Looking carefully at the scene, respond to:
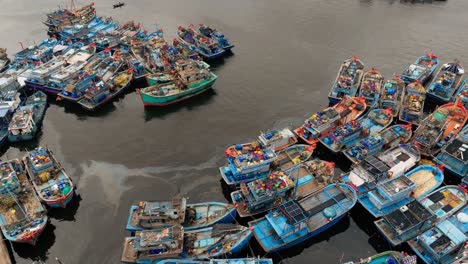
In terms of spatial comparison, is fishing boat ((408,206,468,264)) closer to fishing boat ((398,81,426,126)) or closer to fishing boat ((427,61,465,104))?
fishing boat ((398,81,426,126))

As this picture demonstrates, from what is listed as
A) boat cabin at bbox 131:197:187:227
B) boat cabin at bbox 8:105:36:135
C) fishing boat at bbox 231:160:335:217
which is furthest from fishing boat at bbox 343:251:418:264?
boat cabin at bbox 8:105:36:135

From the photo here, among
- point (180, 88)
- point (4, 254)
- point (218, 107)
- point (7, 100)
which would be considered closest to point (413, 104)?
point (218, 107)

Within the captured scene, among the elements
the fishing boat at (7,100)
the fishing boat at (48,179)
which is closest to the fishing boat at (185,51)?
the fishing boat at (7,100)

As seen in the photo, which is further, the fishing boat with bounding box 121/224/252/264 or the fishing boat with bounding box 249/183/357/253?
the fishing boat with bounding box 249/183/357/253

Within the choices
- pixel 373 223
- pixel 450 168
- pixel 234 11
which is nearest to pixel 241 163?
pixel 373 223

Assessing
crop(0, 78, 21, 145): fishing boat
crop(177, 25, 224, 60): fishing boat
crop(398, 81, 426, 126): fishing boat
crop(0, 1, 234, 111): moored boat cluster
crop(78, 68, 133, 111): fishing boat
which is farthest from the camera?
crop(177, 25, 224, 60): fishing boat
